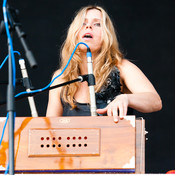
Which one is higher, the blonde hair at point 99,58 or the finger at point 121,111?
the blonde hair at point 99,58

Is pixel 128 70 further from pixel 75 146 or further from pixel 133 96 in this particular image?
pixel 75 146

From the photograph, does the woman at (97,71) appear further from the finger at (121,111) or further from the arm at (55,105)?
the finger at (121,111)

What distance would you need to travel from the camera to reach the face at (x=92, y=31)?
2.37 meters

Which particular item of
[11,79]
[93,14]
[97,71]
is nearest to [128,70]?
[97,71]

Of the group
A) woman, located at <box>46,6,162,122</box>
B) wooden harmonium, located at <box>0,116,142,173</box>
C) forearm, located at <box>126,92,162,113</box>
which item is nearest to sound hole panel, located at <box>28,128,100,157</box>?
wooden harmonium, located at <box>0,116,142,173</box>

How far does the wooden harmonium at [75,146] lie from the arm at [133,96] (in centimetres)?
6

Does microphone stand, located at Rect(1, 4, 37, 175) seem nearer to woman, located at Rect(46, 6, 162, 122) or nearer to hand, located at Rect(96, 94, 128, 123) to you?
hand, located at Rect(96, 94, 128, 123)

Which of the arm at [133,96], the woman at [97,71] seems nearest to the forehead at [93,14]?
the woman at [97,71]

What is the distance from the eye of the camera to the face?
7.77 feet

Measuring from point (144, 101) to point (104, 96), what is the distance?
0.38 m

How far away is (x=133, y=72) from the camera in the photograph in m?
2.27

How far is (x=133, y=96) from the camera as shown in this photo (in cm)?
184

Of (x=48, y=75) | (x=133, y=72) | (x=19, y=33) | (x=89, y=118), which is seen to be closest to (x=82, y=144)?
(x=89, y=118)

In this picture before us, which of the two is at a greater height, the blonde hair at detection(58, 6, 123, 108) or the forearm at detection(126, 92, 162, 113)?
the blonde hair at detection(58, 6, 123, 108)
